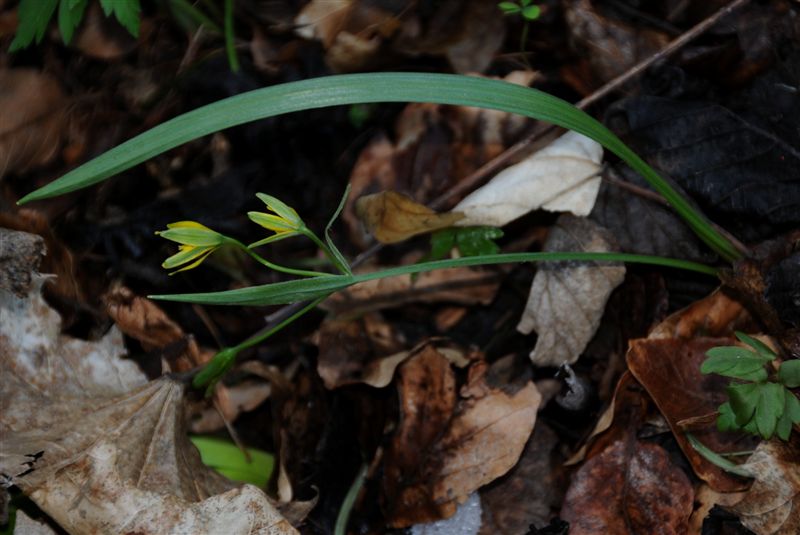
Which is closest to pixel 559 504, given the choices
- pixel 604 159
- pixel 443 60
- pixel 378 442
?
pixel 378 442

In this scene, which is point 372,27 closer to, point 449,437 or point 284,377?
point 284,377

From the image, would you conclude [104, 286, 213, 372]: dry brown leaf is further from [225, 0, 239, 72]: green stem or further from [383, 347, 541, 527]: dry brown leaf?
[225, 0, 239, 72]: green stem

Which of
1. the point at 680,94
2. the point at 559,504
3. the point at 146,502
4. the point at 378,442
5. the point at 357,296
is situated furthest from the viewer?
the point at 357,296

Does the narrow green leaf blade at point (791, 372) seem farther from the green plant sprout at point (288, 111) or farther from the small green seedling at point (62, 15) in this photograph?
the small green seedling at point (62, 15)

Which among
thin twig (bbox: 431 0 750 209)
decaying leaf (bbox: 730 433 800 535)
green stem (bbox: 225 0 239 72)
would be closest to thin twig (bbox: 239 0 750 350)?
thin twig (bbox: 431 0 750 209)

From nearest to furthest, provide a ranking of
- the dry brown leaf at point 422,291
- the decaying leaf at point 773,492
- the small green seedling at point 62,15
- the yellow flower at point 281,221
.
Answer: the yellow flower at point 281,221, the decaying leaf at point 773,492, the small green seedling at point 62,15, the dry brown leaf at point 422,291

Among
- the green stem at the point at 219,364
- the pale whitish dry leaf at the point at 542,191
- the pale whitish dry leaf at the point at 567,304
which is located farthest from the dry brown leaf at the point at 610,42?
the green stem at the point at 219,364
